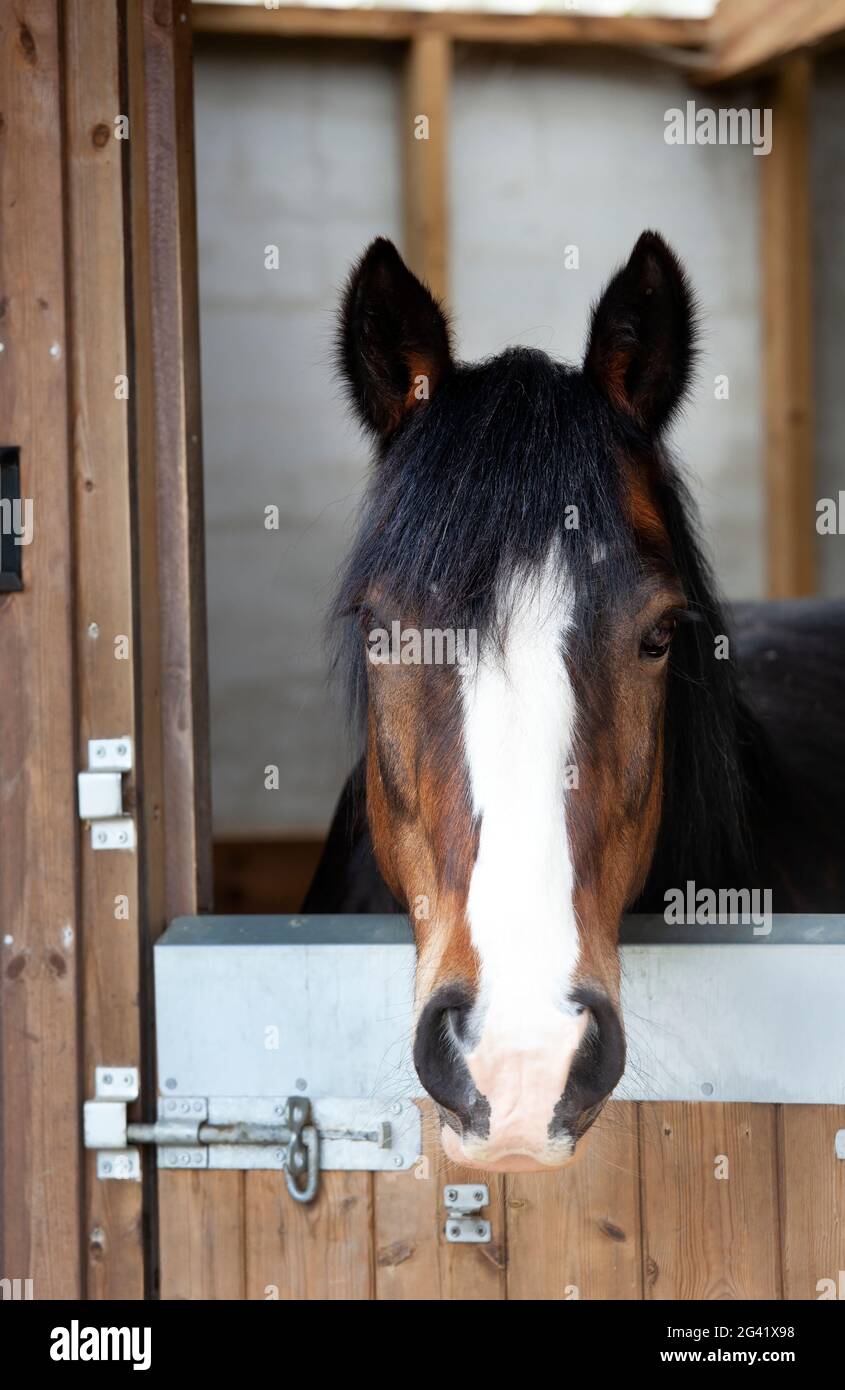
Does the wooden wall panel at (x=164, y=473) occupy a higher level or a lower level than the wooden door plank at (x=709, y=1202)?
higher

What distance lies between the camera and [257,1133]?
1969mm

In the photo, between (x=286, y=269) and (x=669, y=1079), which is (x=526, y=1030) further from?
(x=286, y=269)

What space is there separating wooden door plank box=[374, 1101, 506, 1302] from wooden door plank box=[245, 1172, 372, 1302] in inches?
1.0

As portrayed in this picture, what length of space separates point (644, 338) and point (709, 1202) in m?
1.35

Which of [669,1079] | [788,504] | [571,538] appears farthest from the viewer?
[788,504]

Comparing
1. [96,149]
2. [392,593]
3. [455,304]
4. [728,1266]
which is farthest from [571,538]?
[455,304]

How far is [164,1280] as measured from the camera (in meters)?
2.00

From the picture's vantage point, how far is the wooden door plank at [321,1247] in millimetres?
1977

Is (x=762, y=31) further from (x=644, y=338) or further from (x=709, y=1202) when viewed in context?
(x=709, y=1202)

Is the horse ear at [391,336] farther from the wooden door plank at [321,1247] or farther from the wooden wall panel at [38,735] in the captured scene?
the wooden door plank at [321,1247]

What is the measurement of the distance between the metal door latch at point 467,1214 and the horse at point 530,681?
1.70ft

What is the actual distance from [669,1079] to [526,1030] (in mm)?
677

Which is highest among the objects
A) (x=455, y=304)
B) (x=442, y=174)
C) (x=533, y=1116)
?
(x=442, y=174)

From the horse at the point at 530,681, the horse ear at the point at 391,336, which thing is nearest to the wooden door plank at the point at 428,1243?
the horse at the point at 530,681
